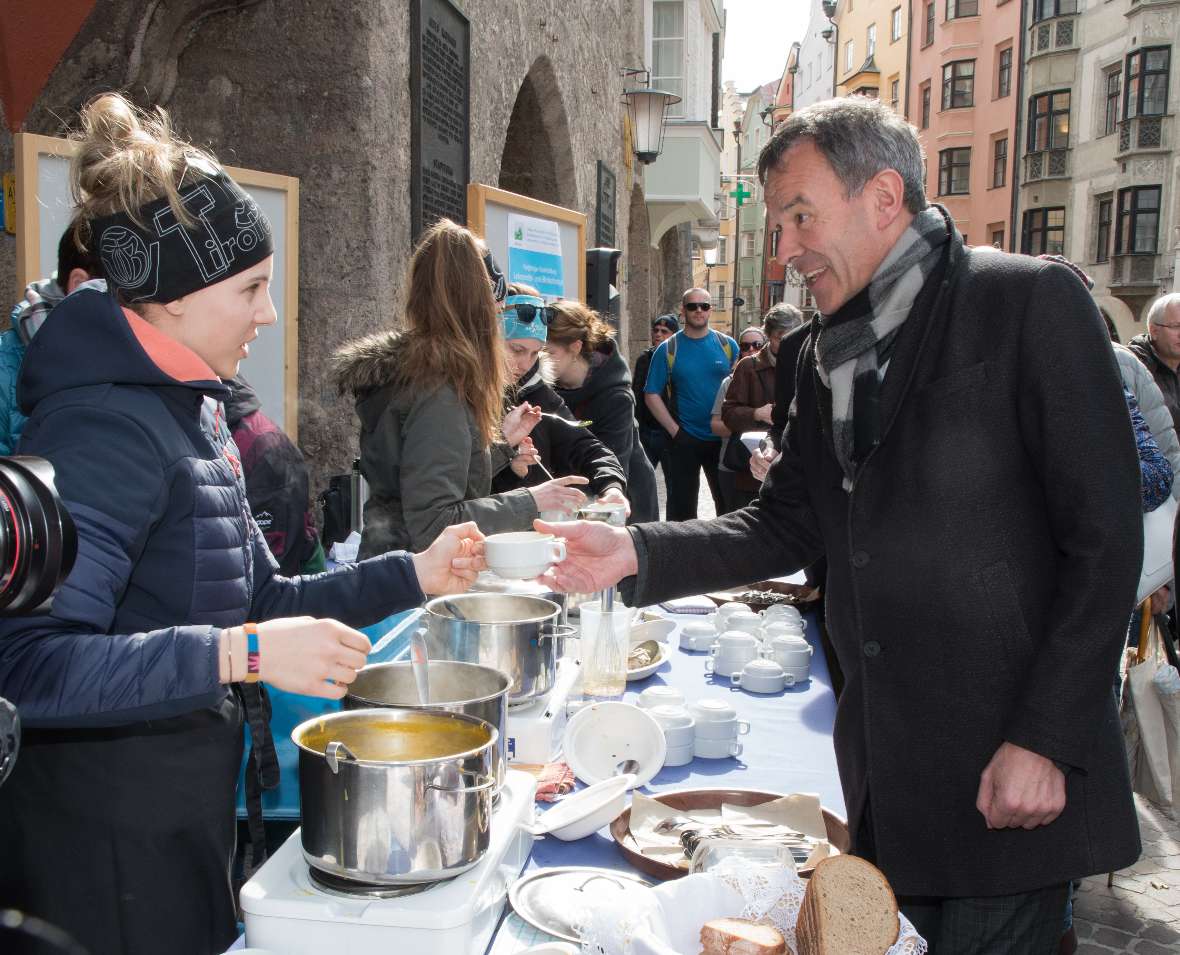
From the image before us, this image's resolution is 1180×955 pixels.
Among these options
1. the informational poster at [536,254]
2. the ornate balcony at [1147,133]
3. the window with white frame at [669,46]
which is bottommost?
the informational poster at [536,254]

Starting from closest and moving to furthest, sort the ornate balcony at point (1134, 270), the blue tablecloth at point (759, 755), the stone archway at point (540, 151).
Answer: the blue tablecloth at point (759, 755) → the stone archway at point (540, 151) → the ornate balcony at point (1134, 270)

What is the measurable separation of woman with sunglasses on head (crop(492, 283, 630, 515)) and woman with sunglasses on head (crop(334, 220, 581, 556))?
0.48 meters

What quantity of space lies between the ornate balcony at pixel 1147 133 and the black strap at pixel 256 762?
95.8ft

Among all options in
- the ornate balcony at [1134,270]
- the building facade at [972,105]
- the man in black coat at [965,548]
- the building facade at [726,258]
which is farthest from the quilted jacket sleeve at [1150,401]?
the building facade at [726,258]

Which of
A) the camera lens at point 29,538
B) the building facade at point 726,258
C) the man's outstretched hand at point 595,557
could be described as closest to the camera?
the camera lens at point 29,538

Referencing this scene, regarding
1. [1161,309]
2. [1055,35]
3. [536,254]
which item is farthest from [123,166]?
[1055,35]

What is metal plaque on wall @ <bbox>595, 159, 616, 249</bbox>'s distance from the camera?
36.5ft

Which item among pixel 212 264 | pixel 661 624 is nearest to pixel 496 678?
pixel 212 264

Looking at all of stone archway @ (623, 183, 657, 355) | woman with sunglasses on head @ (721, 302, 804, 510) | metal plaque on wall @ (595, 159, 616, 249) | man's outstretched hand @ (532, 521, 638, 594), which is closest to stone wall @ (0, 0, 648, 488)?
woman with sunglasses on head @ (721, 302, 804, 510)

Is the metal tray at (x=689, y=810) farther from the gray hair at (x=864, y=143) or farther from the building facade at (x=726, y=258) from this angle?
the building facade at (x=726, y=258)

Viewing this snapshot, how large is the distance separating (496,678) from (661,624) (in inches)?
67.5

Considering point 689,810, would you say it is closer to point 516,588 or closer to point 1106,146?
point 516,588

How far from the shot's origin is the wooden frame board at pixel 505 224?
5.26 metres

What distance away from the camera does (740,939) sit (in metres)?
1.30
